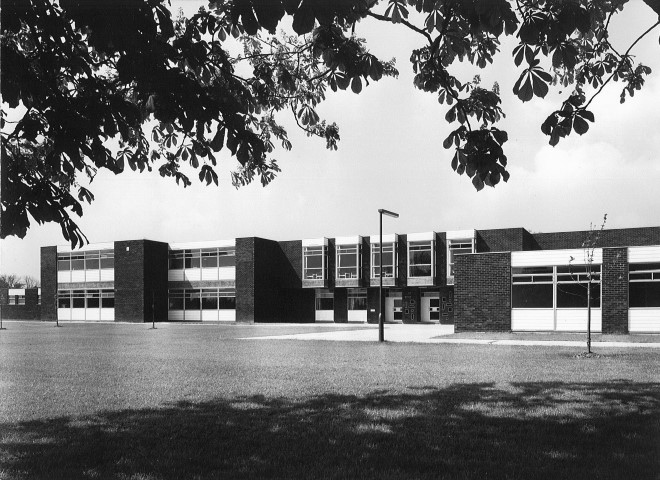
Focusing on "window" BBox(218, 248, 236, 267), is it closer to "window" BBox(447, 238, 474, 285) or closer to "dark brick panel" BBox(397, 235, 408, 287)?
"dark brick panel" BBox(397, 235, 408, 287)

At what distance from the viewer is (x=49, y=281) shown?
47.7m

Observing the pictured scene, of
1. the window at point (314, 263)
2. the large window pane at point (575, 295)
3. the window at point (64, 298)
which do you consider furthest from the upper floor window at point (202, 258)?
the large window pane at point (575, 295)

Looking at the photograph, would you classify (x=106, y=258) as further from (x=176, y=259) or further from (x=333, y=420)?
(x=333, y=420)

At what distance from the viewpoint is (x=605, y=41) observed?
263 inches

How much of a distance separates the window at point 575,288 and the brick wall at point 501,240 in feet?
42.2

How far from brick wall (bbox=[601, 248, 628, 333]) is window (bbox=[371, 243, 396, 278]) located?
1759 centimetres

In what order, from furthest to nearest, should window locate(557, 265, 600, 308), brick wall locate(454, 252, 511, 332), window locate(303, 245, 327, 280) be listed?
window locate(303, 245, 327, 280) < brick wall locate(454, 252, 511, 332) < window locate(557, 265, 600, 308)

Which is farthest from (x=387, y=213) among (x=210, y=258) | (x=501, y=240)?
(x=210, y=258)

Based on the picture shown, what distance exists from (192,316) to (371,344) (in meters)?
28.0

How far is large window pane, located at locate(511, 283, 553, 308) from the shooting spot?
2525 cm

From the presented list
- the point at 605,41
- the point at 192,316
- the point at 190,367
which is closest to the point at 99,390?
the point at 190,367

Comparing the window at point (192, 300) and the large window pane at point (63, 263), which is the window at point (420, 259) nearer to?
the window at point (192, 300)

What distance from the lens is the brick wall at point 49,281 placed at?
154 feet

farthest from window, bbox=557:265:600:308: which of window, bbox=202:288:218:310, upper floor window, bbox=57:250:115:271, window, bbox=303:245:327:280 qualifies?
upper floor window, bbox=57:250:115:271
